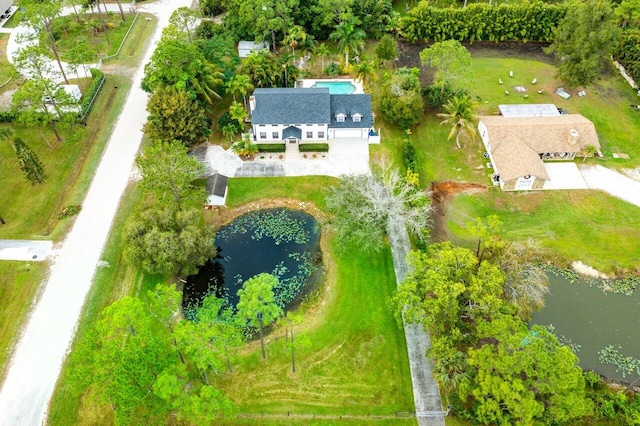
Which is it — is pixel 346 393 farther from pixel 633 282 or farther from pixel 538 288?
pixel 633 282

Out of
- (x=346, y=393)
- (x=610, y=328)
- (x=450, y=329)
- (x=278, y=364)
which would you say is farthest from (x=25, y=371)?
(x=610, y=328)

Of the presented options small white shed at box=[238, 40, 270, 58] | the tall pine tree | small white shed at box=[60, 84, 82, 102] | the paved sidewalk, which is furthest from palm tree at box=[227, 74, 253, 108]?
the tall pine tree

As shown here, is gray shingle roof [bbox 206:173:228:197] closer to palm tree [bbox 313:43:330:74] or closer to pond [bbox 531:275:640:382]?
palm tree [bbox 313:43:330:74]

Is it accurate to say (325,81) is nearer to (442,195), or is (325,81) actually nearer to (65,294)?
(442,195)

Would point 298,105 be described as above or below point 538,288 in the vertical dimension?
above

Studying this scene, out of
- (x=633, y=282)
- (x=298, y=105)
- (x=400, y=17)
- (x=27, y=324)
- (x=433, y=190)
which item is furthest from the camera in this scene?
(x=400, y=17)

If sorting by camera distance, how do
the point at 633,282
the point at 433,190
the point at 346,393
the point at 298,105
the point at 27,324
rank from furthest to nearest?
1. the point at 298,105
2. the point at 433,190
3. the point at 633,282
4. the point at 27,324
5. the point at 346,393

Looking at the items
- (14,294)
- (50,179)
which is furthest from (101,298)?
(50,179)
